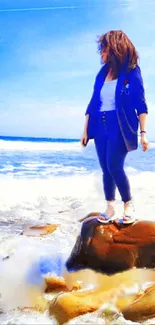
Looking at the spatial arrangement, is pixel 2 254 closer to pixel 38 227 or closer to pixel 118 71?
pixel 38 227

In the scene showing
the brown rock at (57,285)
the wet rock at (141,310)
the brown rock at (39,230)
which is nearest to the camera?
the wet rock at (141,310)

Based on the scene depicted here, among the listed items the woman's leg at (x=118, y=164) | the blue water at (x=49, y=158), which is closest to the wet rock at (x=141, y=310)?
the woman's leg at (x=118, y=164)

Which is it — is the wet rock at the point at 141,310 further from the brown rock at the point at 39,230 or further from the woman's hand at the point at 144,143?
the woman's hand at the point at 144,143

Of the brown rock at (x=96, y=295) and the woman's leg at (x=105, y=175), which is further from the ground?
the woman's leg at (x=105, y=175)

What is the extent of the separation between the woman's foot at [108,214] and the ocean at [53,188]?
3cm

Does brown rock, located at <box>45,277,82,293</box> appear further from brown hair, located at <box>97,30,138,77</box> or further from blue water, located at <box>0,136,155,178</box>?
brown hair, located at <box>97,30,138,77</box>

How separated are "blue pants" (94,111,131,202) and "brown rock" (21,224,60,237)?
0.34 meters

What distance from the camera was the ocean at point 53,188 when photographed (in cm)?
214

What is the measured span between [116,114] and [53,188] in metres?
0.51

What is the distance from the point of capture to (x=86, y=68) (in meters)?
2.18

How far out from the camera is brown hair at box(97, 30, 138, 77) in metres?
2.09

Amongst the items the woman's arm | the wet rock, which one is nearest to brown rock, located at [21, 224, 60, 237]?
the wet rock

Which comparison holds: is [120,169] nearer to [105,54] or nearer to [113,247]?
[113,247]

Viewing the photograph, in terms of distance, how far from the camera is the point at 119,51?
82.6 inches
